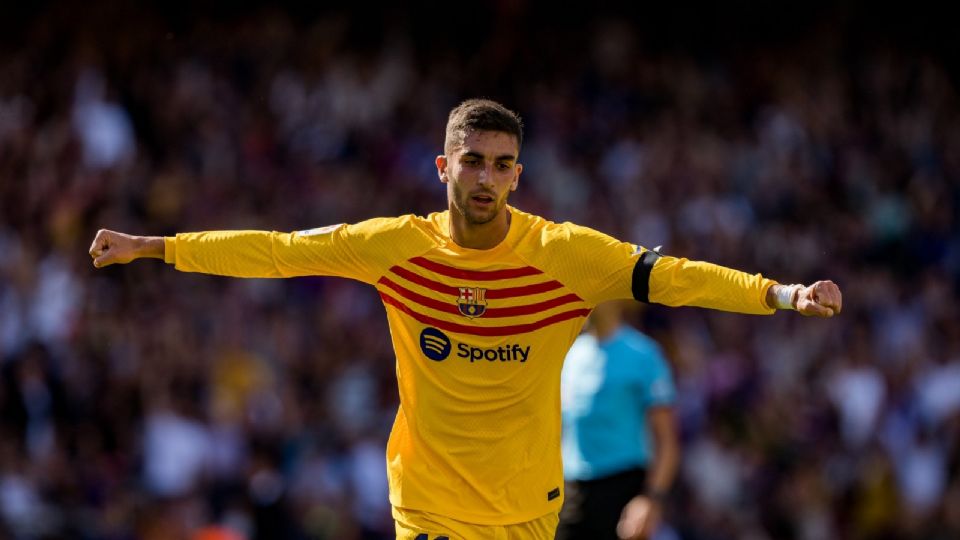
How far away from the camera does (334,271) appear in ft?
20.0

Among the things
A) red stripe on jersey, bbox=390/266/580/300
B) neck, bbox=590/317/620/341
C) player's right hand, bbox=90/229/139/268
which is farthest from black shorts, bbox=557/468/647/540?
player's right hand, bbox=90/229/139/268

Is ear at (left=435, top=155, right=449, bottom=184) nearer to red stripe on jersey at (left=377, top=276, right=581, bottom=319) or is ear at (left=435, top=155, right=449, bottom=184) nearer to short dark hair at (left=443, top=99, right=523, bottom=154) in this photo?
short dark hair at (left=443, top=99, right=523, bottom=154)

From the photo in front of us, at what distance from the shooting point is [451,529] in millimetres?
5996

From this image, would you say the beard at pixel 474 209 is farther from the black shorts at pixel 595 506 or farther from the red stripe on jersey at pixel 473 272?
the black shorts at pixel 595 506

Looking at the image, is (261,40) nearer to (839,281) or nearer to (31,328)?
(31,328)

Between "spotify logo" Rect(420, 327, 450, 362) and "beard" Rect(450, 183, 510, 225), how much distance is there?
1.51ft

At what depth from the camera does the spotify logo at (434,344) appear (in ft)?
19.8

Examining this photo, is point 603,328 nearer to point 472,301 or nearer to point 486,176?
point 472,301

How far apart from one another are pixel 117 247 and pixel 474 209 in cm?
137

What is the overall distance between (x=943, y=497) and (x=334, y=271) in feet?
30.6

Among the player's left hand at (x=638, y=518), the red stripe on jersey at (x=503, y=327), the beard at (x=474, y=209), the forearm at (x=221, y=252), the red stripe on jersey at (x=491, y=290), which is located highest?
the beard at (x=474, y=209)

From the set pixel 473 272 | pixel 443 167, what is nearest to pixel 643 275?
pixel 473 272

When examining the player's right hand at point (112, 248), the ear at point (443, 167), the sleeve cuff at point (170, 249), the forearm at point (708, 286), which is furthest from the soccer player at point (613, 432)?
the player's right hand at point (112, 248)

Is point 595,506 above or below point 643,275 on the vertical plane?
below
